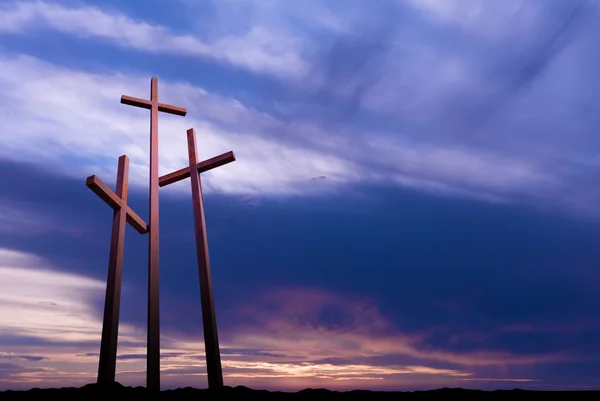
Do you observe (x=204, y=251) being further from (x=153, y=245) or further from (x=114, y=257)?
(x=114, y=257)

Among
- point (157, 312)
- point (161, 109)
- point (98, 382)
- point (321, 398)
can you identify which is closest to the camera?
point (321, 398)

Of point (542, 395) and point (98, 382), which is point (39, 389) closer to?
point (98, 382)

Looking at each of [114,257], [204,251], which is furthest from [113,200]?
[204,251]

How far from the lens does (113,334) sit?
8555 millimetres

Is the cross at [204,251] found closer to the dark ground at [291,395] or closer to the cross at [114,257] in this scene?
the cross at [114,257]

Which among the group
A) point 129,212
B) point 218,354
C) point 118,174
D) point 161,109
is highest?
point 161,109

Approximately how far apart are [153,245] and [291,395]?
3.57m

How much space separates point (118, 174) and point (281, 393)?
14.4ft

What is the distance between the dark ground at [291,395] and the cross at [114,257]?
0.87m

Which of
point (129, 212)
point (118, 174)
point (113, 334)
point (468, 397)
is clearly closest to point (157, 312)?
point (113, 334)

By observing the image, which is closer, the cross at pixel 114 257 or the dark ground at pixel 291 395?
the dark ground at pixel 291 395

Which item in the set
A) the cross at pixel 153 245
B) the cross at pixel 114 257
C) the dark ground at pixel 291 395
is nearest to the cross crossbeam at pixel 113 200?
the cross at pixel 114 257

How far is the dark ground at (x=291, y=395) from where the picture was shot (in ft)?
23.0

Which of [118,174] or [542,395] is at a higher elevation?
[118,174]
